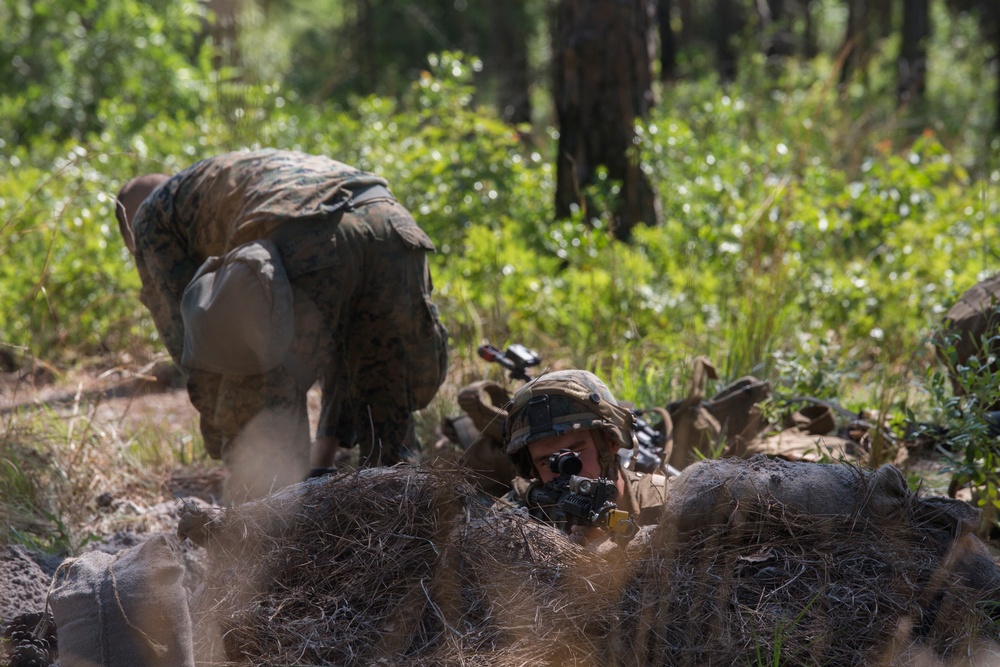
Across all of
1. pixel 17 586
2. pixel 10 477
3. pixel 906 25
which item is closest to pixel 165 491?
pixel 10 477

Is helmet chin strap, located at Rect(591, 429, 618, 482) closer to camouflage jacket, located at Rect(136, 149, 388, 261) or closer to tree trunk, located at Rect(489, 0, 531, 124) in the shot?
camouflage jacket, located at Rect(136, 149, 388, 261)

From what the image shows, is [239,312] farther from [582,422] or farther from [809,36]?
[809,36]

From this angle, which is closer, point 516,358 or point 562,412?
point 562,412

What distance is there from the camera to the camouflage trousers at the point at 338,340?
3.69 metres

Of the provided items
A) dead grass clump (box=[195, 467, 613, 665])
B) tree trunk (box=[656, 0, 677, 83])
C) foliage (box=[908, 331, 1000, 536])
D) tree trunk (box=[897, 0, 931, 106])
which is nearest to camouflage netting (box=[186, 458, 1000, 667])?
dead grass clump (box=[195, 467, 613, 665])

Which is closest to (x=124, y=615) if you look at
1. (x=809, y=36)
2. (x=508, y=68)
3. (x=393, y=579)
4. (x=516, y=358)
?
(x=393, y=579)

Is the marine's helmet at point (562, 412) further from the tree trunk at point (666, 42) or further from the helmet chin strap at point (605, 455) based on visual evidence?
the tree trunk at point (666, 42)

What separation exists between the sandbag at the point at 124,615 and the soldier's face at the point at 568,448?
1.09 meters

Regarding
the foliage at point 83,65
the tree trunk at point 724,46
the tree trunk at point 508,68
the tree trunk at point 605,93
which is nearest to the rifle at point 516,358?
the tree trunk at point 605,93

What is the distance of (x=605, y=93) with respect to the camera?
7.14 metres

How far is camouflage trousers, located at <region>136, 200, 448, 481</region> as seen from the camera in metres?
3.69

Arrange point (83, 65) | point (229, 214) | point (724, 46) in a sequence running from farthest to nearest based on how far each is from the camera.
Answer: point (724, 46)
point (83, 65)
point (229, 214)

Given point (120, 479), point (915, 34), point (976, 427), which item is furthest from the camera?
point (915, 34)

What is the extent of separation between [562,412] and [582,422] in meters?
0.07
